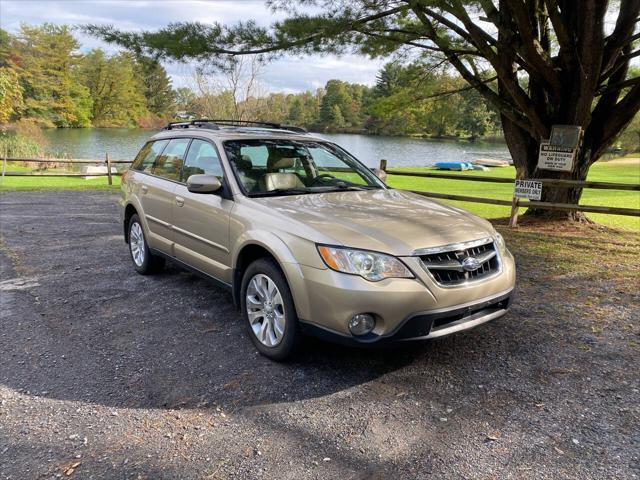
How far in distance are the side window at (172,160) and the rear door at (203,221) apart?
0.49ft

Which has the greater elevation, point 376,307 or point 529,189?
point 529,189

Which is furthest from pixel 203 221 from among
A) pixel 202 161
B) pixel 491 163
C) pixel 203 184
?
pixel 491 163

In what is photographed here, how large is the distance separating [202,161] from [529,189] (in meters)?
6.42

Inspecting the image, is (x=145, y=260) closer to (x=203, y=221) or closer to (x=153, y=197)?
(x=153, y=197)

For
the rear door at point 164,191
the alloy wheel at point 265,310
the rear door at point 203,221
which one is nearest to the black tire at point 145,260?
the rear door at point 164,191

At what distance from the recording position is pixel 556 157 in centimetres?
843

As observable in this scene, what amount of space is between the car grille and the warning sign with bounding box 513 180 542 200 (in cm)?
574

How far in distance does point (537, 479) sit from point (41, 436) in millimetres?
2666

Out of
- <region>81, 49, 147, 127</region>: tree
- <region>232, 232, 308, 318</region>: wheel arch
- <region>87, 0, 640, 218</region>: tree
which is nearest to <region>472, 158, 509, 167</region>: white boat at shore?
<region>87, 0, 640, 218</region>: tree

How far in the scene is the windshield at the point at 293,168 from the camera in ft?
13.5

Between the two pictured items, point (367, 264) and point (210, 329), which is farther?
point (210, 329)

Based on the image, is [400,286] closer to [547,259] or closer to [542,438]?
[542,438]

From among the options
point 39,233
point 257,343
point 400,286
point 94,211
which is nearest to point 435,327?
point 400,286

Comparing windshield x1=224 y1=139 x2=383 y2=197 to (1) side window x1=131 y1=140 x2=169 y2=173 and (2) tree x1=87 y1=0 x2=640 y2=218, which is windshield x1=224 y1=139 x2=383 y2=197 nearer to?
(1) side window x1=131 y1=140 x2=169 y2=173
